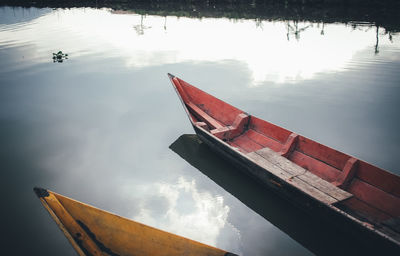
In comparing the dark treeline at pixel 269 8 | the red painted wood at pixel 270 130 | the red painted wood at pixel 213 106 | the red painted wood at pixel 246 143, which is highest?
the dark treeline at pixel 269 8

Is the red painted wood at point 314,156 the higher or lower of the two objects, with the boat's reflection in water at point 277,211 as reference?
higher

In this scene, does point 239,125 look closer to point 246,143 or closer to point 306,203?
point 246,143

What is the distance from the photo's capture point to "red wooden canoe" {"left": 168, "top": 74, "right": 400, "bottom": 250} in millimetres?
4684

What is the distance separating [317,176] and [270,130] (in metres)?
2.01

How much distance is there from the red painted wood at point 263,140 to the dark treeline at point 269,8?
2159 cm

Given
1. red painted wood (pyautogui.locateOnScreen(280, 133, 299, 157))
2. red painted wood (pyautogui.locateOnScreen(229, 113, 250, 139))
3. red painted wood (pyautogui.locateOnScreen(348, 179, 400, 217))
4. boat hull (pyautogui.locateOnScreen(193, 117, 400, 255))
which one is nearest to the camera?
boat hull (pyautogui.locateOnScreen(193, 117, 400, 255))

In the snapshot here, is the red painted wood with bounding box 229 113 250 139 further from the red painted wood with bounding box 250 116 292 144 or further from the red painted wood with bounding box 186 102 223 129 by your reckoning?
the red painted wood with bounding box 186 102 223 129

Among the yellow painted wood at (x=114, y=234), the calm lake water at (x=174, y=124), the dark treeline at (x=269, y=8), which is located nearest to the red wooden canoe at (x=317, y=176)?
the calm lake water at (x=174, y=124)

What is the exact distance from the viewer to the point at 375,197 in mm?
5188

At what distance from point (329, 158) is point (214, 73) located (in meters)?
9.91

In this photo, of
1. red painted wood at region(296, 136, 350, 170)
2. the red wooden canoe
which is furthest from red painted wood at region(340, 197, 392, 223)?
red painted wood at region(296, 136, 350, 170)

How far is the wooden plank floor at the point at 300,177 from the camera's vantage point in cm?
517

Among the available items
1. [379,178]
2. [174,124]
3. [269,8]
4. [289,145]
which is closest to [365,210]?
[379,178]

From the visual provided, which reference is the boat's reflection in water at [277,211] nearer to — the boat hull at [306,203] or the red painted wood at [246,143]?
the boat hull at [306,203]
